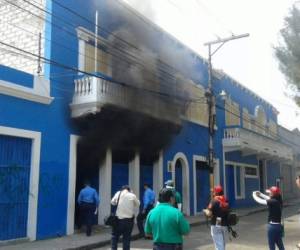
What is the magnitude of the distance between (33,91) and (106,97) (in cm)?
234

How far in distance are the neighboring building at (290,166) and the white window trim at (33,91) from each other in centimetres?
2769

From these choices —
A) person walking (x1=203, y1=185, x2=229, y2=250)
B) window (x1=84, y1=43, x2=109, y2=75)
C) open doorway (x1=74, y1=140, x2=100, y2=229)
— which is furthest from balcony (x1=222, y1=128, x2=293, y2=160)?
person walking (x1=203, y1=185, x2=229, y2=250)

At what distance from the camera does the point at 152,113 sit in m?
15.8

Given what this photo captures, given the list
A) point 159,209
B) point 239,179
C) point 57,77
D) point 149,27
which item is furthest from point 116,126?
point 239,179

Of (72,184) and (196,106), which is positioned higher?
(196,106)

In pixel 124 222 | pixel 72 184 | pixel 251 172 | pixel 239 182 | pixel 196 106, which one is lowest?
pixel 124 222

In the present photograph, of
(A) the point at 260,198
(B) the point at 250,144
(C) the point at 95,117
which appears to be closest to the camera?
(A) the point at 260,198

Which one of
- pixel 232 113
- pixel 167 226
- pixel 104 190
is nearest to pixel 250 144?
pixel 232 113

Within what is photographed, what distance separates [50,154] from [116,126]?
2856 mm

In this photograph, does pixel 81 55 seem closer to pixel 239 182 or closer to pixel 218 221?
pixel 218 221

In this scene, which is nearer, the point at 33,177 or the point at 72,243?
the point at 72,243

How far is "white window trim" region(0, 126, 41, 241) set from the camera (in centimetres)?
1163

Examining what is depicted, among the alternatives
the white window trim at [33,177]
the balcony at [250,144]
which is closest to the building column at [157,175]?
the white window trim at [33,177]

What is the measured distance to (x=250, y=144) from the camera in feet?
80.7
